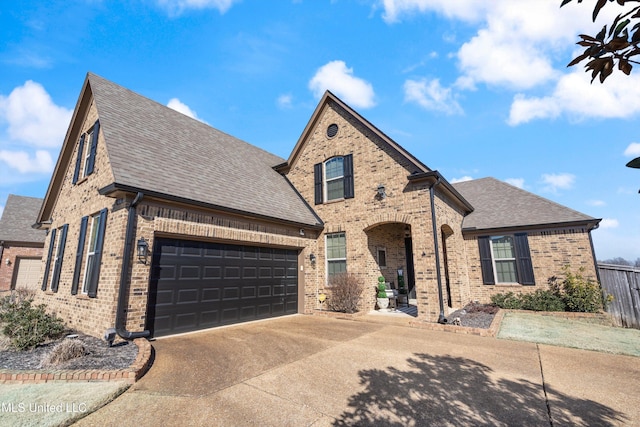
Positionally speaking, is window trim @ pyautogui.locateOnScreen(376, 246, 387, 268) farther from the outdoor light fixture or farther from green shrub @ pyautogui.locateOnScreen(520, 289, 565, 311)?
the outdoor light fixture

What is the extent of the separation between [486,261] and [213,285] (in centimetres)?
1127

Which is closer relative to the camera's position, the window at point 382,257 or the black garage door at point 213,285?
the black garage door at point 213,285

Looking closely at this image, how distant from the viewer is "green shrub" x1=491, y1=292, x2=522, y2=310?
11.4 metres

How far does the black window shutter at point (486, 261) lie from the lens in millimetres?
12411

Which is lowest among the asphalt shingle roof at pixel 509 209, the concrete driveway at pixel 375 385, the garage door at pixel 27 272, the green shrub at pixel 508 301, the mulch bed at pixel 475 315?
the concrete driveway at pixel 375 385

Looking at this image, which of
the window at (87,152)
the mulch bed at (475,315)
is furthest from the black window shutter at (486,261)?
the window at (87,152)

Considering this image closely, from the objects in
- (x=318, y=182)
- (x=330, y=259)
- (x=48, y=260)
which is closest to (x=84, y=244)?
(x=48, y=260)

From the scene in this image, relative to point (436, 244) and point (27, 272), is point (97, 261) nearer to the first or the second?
point (436, 244)

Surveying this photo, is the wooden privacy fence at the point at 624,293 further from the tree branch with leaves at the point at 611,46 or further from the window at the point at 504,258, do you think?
the tree branch with leaves at the point at 611,46

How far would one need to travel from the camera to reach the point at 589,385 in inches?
172

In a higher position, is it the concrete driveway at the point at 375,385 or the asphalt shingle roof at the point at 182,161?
the asphalt shingle roof at the point at 182,161

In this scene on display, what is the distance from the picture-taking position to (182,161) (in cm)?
934

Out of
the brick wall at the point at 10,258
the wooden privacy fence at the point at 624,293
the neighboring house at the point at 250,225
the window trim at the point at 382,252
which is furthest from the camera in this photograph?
the brick wall at the point at 10,258

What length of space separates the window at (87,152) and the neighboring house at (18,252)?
12.9 m
